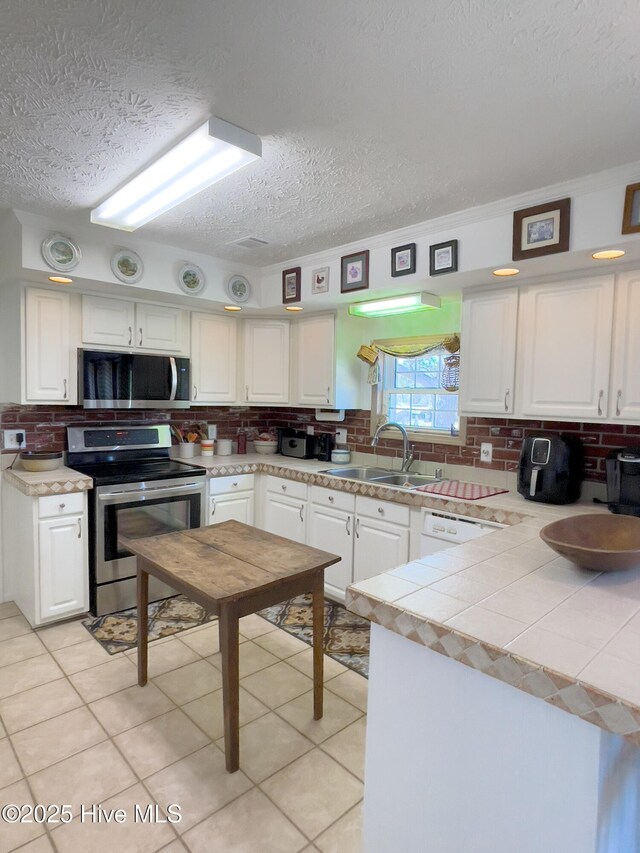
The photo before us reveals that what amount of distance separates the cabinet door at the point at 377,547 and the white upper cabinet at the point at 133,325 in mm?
1877

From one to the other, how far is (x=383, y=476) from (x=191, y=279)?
1.92 metres

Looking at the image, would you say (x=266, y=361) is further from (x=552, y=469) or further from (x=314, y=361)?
(x=552, y=469)

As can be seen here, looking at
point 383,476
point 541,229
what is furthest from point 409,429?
point 541,229

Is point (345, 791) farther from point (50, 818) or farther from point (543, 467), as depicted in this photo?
point (543, 467)

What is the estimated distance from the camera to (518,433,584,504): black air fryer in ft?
7.88

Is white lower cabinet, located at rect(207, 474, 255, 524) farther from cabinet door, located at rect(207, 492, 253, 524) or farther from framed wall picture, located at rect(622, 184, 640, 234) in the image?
framed wall picture, located at rect(622, 184, 640, 234)

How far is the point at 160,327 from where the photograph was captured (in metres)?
3.49

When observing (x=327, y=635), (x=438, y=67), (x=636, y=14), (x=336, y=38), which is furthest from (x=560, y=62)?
(x=327, y=635)

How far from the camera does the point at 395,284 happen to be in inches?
111

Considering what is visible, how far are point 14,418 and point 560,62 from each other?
3.40 m

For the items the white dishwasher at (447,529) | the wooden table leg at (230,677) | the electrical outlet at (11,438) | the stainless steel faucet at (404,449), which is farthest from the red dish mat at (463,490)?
the electrical outlet at (11,438)

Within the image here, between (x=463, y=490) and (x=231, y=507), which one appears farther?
(x=231, y=507)

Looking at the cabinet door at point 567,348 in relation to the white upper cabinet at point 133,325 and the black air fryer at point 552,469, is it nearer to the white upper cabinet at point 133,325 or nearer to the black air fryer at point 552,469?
the black air fryer at point 552,469

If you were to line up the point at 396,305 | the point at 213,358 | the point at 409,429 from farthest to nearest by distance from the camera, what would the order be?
the point at 213,358, the point at 409,429, the point at 396,305
